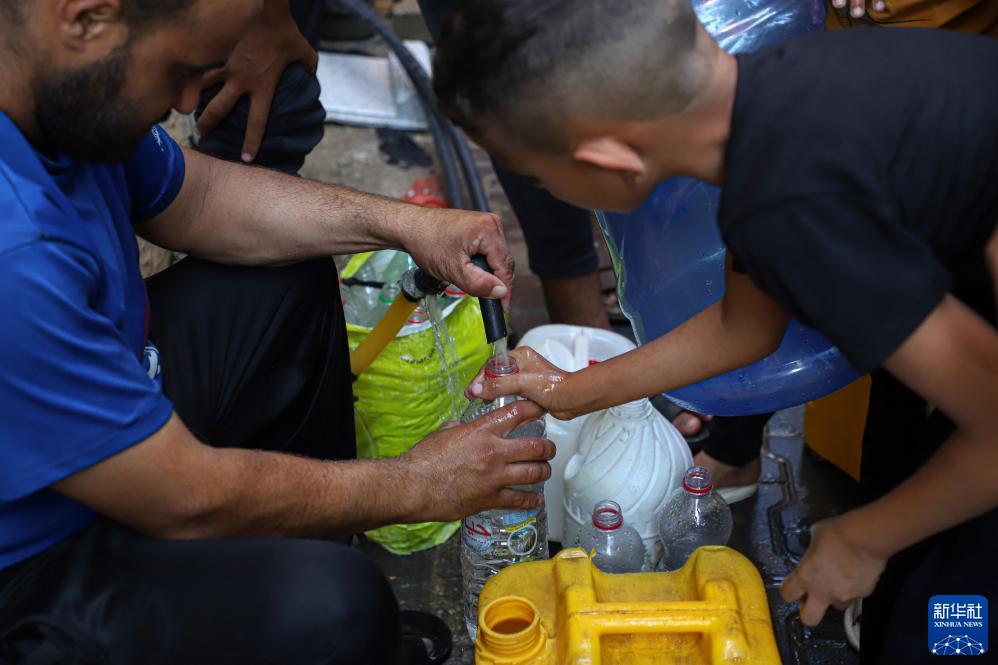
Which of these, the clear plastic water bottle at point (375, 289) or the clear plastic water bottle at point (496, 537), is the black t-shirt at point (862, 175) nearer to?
the clear plastic water bottle at point (496, 537)

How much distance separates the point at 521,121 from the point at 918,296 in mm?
579

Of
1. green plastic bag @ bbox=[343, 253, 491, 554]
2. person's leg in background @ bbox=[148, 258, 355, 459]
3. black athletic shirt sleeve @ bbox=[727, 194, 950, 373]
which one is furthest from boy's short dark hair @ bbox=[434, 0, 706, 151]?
green plastic bag @ bbox=[343, 253, 491, 554]

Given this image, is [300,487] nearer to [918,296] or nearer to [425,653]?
[425,653]

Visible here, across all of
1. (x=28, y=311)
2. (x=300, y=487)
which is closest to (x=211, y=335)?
(x=300, y=487)

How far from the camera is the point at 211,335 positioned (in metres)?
1.97

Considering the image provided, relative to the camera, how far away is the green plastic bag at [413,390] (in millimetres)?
2408

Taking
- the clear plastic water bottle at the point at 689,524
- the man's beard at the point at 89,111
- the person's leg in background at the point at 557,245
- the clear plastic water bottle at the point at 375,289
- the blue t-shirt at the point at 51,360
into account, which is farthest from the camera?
the person's leg in background at the point at 557,245

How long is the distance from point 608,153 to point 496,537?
1.03 meters

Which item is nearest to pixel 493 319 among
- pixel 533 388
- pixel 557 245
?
pixel 533 388

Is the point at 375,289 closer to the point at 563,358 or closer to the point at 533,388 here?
the point at 563,358

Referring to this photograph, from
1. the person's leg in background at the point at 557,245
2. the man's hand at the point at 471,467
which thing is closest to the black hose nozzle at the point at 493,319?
the man's hand at the point at 471,467

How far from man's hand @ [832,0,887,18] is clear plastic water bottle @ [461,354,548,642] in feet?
3.40

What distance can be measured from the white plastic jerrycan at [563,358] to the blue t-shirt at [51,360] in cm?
109

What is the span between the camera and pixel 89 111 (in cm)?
149
